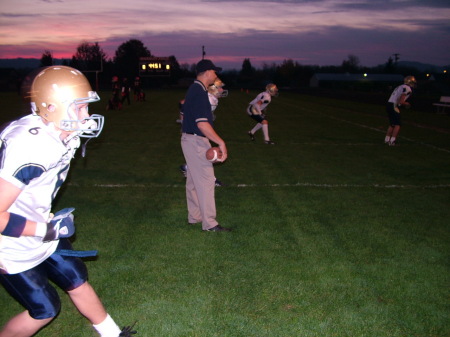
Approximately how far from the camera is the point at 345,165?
10.6 m

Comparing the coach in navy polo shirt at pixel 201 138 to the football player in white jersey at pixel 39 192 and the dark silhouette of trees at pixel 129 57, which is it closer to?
the football player in white jersey at pixel 39 192

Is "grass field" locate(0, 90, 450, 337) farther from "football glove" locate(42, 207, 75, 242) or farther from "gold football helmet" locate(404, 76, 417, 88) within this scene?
Result: "gold football helmet" locate(404, 76, 417, 88)

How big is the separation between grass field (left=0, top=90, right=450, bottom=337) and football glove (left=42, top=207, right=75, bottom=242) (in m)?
1.42

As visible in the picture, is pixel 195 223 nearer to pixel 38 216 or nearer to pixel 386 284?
pixel 386 284

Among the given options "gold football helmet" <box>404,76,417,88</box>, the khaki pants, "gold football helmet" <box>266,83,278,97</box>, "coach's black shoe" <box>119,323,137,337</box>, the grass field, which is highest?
"gold football helmet" <box>404,76,417,88</box>

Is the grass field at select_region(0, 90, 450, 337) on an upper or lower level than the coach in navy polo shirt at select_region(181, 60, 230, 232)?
lower

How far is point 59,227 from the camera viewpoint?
2.63 m

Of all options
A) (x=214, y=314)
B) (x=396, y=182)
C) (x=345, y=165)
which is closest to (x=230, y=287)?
(x=214, y=314)

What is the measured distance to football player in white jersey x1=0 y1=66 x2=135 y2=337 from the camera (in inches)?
92.4

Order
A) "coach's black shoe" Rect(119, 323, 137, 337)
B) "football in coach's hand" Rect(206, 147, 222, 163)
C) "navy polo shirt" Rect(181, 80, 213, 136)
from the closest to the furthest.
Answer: "coach's black shoe" Rect(119, 323, 137, 337), "navy polo shirt" Rect(181, 80, 213, 136), "football in coach's hand" Rect(206, 147, 222, 163)

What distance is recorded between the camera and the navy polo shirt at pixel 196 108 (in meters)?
5.46

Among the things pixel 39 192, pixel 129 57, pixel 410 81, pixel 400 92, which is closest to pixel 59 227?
pixel 39 192

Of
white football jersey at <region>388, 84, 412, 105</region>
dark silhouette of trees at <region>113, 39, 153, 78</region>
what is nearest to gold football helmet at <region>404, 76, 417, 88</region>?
white football jersey at <region>388, 84, 412, 105</region>

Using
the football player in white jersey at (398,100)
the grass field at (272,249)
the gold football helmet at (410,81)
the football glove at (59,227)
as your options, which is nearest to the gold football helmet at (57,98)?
the football glove at (59,227)
